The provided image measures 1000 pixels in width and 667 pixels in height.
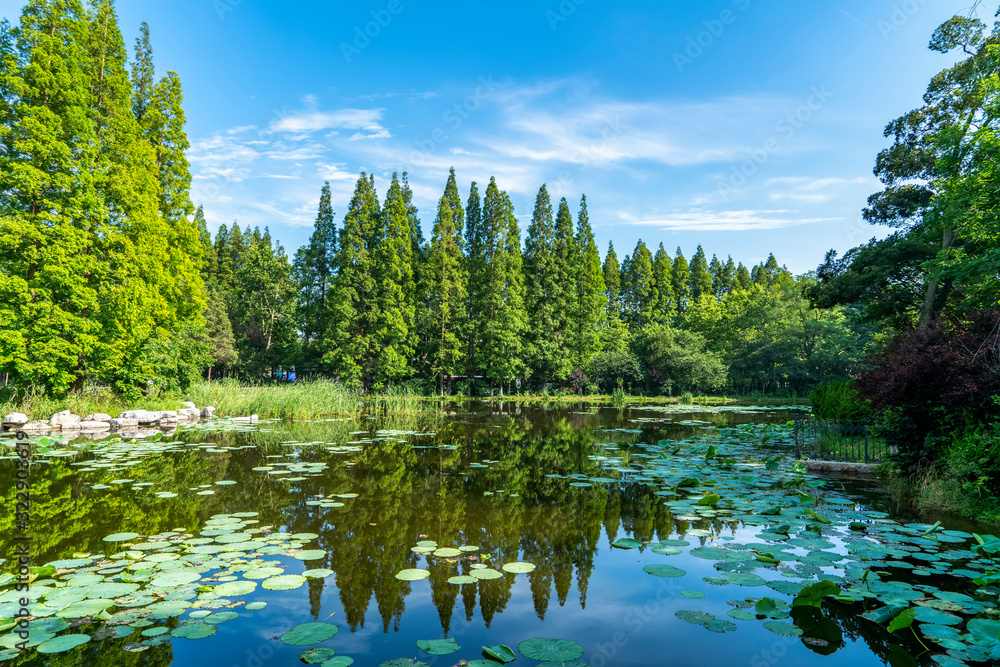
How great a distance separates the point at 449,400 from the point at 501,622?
88.2 ft

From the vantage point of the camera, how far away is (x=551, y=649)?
300 centimetres

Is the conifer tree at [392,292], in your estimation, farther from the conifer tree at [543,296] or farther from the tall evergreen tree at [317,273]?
the conifer tree at [543,296]

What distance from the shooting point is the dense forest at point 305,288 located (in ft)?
44.0

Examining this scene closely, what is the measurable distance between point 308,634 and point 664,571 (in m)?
2.91

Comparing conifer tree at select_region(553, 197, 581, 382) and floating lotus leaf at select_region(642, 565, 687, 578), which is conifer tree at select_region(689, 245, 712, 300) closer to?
conifer tree at select_region(553, 197, 581, 382)

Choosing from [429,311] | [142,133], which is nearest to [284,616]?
[142,133]

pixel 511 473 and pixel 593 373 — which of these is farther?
pixel 593 373

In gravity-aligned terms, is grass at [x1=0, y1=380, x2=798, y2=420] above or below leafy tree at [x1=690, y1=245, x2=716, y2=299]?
below

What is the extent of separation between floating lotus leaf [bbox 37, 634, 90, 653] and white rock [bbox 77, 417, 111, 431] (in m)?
12.8

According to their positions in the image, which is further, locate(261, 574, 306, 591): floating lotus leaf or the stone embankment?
the stone embankment

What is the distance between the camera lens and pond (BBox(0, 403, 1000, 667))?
3055mm

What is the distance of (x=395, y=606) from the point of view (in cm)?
366

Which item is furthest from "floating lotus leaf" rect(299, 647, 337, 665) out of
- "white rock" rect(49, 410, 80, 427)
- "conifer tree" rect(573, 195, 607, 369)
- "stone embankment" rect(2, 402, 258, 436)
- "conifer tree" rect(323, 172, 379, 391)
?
"conifer tree" rect(573, 195, 607, 369)

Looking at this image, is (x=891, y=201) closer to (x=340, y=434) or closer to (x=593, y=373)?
(x=340, y=434)
